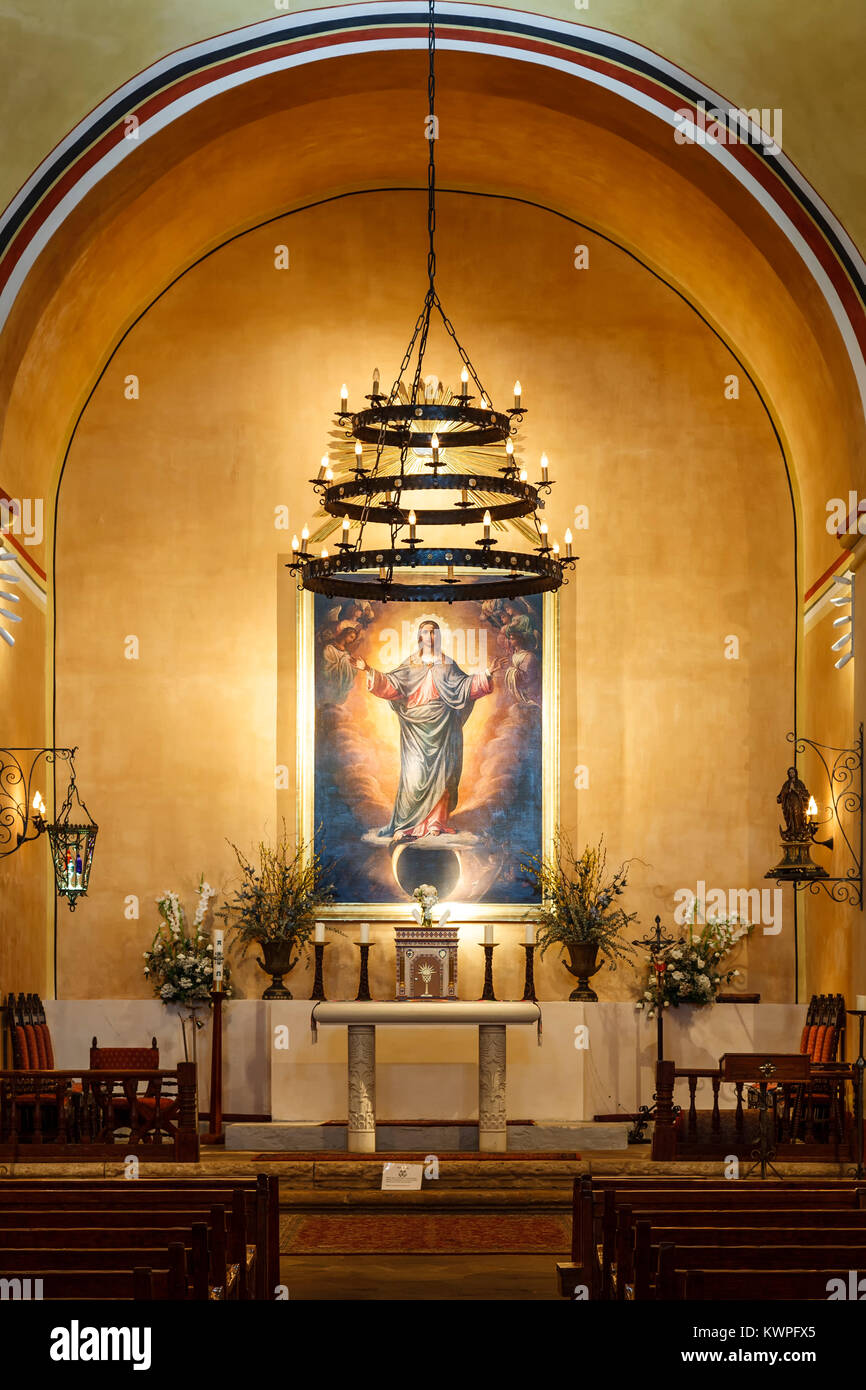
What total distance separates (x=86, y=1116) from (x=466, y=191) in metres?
8.11

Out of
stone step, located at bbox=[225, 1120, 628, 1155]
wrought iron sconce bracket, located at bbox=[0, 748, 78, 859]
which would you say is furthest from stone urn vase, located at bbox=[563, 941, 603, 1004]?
A: wrought iron sconce bracket, located at bbox=[0, 748, 78, 859]

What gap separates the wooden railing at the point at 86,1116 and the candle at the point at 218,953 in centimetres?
155

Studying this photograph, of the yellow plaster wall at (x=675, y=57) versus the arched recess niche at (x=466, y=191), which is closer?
the yellow plaster wall at (x=675, y=57)

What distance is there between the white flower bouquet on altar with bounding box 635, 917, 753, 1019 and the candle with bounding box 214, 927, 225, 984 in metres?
3.26

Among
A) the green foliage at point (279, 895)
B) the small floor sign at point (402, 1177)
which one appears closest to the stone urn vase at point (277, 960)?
the green foliage at point (279, 895)

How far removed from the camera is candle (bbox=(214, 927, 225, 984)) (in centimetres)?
1300

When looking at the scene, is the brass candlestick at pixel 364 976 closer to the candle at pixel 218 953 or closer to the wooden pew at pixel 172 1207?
the candle at pixel 218 953

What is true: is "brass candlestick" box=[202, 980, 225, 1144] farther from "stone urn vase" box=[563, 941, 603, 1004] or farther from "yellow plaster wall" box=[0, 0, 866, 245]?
"yellow plaster wall" box=[0, 0, 866, 245]

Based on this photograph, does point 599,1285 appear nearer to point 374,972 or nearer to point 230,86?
point 374,972

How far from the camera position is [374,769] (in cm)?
1374

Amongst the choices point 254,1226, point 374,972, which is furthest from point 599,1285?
point 374,972

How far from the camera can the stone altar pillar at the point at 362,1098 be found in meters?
11.5

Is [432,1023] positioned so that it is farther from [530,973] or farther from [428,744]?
[428,744]

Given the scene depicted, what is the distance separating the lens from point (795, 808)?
1180 cm
